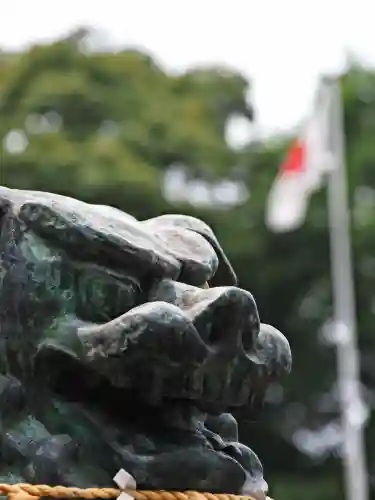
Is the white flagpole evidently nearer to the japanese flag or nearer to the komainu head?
the japanese flag

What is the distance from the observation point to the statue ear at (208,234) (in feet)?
3.39

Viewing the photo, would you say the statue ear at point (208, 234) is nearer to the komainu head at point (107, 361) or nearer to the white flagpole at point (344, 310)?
the komainu head at point (107, 361)

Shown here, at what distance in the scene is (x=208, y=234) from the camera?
103cm

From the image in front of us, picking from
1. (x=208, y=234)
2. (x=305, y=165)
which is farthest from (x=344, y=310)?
(x=208, y=234)

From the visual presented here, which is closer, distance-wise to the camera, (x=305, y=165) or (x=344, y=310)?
(x=305, y=165)

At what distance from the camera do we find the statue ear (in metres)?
1.03

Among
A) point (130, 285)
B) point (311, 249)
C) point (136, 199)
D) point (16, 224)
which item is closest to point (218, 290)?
point (130, 285)

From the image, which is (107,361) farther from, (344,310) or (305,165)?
(344,310)

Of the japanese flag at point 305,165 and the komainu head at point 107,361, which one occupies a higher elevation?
the komainu head at point 107,361

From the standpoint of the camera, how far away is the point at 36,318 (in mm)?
907

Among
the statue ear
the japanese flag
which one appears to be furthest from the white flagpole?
the statue ear

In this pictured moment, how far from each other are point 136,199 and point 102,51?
2200 mm

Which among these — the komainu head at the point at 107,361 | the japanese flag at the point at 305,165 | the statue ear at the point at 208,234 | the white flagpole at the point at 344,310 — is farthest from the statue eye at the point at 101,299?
the white flagpole at the point at 344,310

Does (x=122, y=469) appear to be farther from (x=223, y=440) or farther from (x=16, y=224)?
(x=16, y=224)
